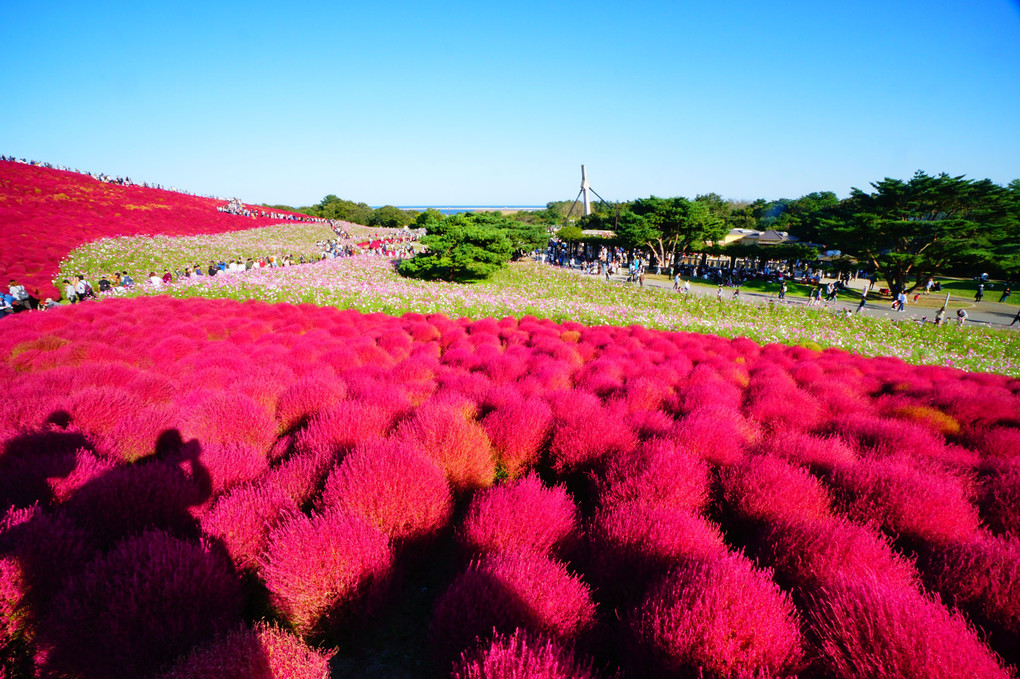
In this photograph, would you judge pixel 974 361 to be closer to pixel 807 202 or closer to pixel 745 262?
pixel 745 262

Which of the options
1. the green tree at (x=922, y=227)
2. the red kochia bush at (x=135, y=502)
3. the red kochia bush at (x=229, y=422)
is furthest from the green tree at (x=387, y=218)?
the red kochia bush at (x=135, y=502)

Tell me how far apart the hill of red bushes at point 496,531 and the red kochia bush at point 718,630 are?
1 centimetres

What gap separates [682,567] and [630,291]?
67.9 ft

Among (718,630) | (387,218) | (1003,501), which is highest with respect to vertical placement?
(387,218)

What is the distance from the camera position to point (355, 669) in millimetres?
2221

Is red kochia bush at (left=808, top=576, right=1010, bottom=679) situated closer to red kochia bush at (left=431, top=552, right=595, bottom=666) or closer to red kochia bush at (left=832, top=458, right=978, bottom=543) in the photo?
red kochia bush at (left=431, top=552, right=595, bottom=666)

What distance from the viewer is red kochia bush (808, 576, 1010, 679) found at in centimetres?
155

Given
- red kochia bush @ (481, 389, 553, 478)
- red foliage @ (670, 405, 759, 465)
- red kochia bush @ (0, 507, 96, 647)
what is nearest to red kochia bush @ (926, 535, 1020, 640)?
red foliage @ (670, 405, 759, 465)

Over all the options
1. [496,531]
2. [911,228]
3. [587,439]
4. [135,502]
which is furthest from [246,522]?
[911,228]

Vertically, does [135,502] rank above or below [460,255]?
below

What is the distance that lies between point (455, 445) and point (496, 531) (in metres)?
1.12

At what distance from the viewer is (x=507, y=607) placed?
6.33ft

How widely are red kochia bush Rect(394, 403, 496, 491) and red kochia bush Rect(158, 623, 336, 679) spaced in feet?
5.28

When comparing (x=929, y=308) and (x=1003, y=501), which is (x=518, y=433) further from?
(x=929, y=308)
